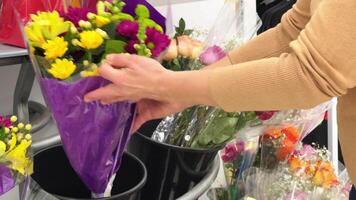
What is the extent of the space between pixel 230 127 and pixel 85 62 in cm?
52

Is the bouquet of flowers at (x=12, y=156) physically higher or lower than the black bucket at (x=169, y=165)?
higher

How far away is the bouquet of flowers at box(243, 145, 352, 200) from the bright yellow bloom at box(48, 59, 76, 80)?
2.59ft

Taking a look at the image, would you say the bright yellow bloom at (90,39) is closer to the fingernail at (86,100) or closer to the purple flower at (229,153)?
the fingernail at (86,100)

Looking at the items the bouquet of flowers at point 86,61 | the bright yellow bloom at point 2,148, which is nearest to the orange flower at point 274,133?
the bouquet of flowers at point 86,61

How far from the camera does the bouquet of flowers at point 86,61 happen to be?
0.82 m

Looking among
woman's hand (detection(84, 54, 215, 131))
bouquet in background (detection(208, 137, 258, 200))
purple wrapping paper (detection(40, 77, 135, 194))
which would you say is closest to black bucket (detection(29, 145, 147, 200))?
purple wrapping paper (detection(40, 77, 135, 194))

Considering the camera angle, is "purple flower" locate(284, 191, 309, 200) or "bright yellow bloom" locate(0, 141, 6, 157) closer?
"bright yellow bloom" locate(0, 141, 6, 157)

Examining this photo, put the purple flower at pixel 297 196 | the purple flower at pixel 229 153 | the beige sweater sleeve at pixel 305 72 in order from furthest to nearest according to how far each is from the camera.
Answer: the purple flower at pixel 229 153, the purple flower at pixel 297 196, the beige sweater sleeve at pixel 305 72

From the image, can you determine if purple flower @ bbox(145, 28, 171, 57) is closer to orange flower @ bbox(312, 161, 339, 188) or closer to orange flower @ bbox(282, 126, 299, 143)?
orange flower @ bbox(282, 126, 299, 143)

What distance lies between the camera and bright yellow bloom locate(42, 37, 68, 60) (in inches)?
31.6

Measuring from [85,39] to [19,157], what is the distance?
232mm

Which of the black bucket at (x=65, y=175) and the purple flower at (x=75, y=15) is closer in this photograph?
the purple flower at (x=75, y=15)

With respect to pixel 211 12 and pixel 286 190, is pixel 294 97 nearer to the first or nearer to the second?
pixel 286 190

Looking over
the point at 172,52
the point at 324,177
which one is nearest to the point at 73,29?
the point at 172,52
